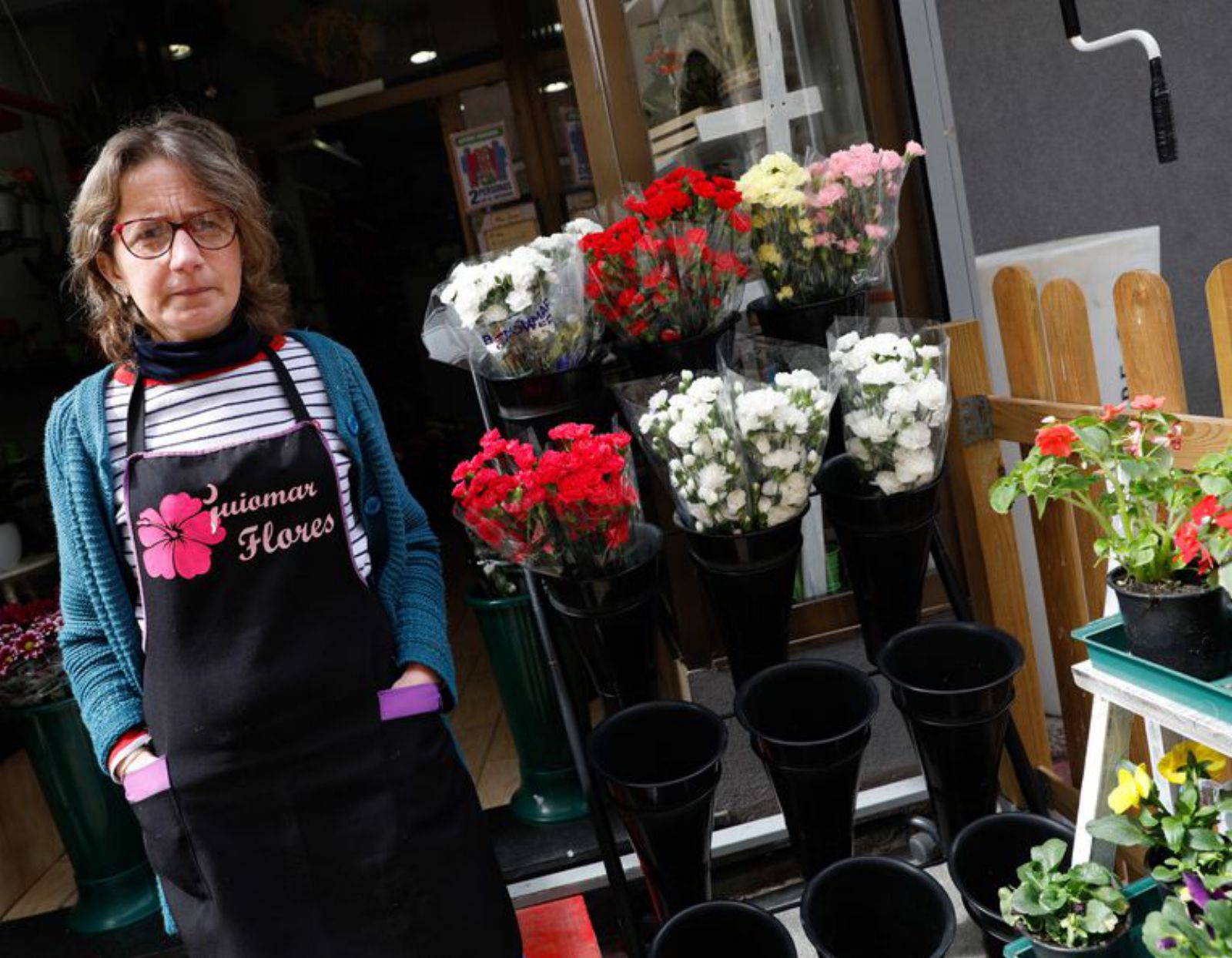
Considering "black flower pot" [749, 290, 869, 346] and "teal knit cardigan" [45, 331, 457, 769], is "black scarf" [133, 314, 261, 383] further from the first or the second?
"black flower pot" [749, 290, 869, 346]

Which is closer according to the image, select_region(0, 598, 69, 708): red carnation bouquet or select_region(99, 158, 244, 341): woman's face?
select_region(99, 158, 244, 341): woman's face

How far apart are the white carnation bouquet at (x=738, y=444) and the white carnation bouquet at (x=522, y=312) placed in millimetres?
244

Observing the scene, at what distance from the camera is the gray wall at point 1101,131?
384cm

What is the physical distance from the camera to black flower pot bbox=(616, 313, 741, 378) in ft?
6.38

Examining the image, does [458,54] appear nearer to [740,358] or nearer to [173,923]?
[740,358]

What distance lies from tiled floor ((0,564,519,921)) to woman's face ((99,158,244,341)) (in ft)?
5.89

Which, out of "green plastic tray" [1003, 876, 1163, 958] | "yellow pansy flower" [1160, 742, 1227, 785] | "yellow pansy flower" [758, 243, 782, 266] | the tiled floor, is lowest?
the tiled floor

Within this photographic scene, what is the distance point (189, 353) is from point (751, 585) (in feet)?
3.35

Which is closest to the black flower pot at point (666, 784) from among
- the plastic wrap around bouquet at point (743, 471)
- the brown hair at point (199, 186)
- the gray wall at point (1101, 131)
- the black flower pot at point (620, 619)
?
the black flower pot at point (620, 619)

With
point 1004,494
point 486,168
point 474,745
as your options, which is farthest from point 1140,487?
point 486,168

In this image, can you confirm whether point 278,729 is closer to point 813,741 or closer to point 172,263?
point 172,263

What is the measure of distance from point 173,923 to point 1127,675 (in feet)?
4.99

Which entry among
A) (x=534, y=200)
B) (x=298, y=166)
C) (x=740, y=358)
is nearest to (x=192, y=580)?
(x=740, y=358)

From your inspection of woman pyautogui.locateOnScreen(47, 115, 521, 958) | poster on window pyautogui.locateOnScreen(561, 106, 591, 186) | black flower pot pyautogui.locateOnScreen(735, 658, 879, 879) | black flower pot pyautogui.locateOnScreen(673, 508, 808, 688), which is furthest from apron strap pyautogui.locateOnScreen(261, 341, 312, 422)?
poster on window pyautogui.locateOnScreen(561, 106, 591, 186)
